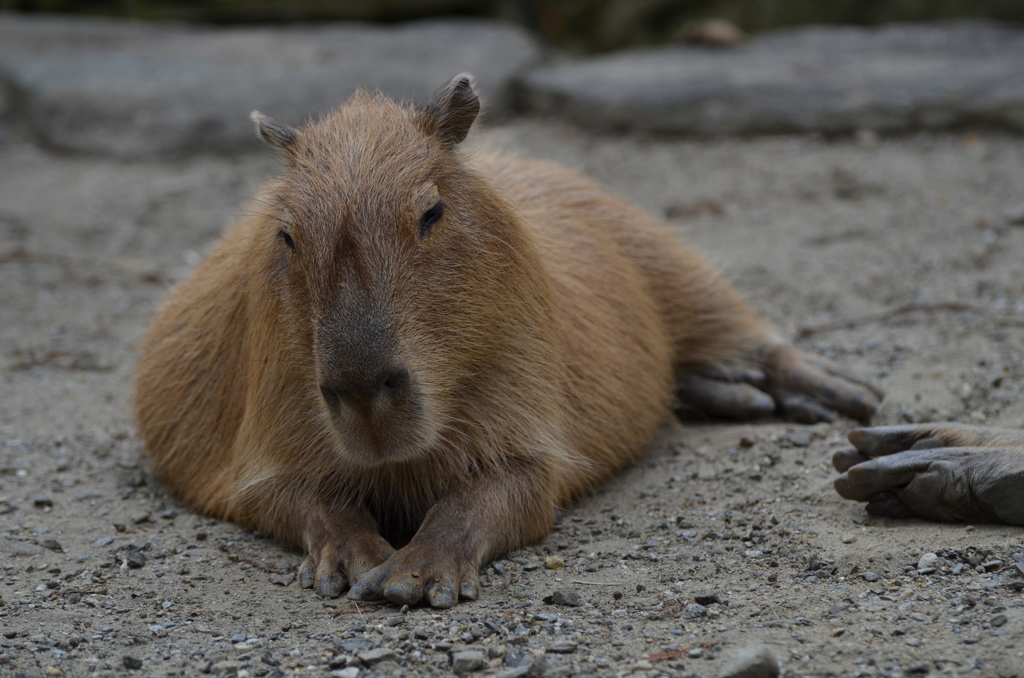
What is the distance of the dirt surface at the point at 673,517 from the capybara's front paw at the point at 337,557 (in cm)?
6

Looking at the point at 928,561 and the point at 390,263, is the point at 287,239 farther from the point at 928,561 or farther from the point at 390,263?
the point at 928,561

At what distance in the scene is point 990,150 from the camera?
263 inches

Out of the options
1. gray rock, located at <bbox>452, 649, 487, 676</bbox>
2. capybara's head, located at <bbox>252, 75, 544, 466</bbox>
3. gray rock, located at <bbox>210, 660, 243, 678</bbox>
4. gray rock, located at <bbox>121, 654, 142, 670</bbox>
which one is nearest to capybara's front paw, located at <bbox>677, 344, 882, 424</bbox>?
capybara's head, located at <bbox>252, 75, 544, 466</bbox>

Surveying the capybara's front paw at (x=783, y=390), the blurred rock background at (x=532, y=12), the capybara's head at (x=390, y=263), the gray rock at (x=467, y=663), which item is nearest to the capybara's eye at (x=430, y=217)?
the capybara's head at (x=390, y=263)

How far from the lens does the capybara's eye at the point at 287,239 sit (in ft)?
9.85

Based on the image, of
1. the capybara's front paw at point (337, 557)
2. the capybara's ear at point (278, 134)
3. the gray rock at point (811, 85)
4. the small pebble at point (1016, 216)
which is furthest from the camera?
the gray rock at point (811, 85)

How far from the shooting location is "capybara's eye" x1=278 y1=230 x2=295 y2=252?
3002 mm

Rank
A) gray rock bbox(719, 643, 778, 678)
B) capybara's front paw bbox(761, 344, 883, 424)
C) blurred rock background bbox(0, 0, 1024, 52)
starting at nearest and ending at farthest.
→ gray rock bbox(719, 643, 778, 678)
capybara's front paw bbox(761, 344, 883, 424)
blurred rock background bbox(0, 0, 1024, 52)

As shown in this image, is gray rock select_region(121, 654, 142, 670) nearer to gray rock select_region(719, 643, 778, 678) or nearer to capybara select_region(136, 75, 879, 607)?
capybara select_region(136, 75, 879, 607)

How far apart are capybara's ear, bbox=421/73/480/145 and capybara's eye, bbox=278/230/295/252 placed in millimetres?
531

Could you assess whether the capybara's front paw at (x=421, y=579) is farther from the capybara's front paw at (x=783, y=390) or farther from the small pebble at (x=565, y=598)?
the capybara's front paw at (x=783, y=390)

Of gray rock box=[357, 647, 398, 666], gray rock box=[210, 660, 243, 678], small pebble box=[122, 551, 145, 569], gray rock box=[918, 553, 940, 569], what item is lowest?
small pebble box=[122, 551, 145, 569]

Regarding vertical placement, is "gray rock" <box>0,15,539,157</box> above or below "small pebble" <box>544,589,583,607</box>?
above

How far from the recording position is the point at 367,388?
2641 millimetres
